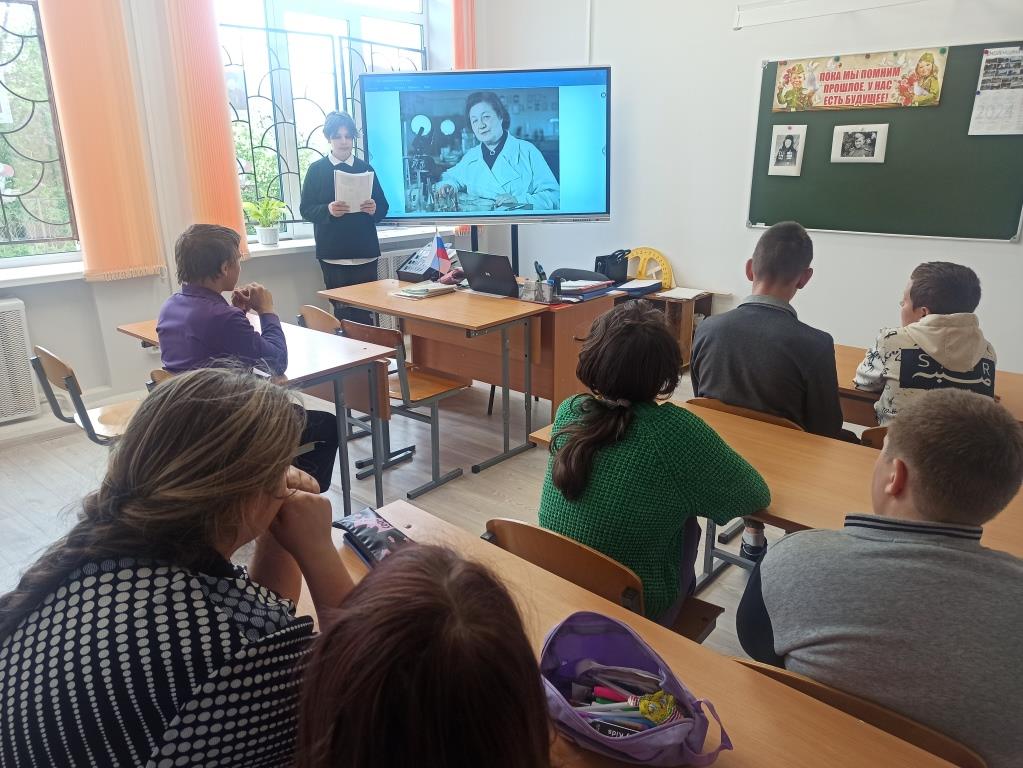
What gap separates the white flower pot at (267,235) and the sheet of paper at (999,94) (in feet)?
14.0

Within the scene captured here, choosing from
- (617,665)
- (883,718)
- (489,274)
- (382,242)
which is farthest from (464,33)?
(883,718)

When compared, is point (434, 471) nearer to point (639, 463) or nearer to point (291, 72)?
point (639, 463)

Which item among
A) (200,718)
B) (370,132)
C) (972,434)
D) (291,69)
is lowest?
(200,718)

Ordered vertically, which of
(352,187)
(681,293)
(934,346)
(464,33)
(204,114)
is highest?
(464,33)

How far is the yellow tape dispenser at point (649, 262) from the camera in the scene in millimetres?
5195

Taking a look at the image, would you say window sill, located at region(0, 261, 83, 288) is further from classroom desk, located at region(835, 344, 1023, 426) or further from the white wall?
classroom desk, located at region(835, 344, 1023, 426)

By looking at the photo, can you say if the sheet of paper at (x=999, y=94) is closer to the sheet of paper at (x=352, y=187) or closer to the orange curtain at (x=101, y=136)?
the sheet of paper at (x=352, y=187)

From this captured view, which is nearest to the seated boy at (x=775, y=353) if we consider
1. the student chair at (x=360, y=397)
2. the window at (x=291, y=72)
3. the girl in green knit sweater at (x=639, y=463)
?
the girl in green knit sweater at (x=639, y=463)

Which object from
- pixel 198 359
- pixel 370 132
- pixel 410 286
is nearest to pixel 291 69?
pixel 370 132

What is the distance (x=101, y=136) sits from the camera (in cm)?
390

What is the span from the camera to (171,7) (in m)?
3.99

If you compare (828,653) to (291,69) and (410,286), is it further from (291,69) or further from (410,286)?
(291,69)

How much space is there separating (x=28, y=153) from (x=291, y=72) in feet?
5.92

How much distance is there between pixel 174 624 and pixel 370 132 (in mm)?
4631
